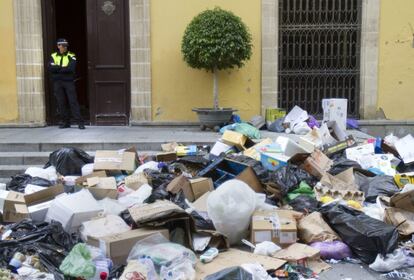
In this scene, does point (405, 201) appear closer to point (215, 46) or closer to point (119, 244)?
point (119, 244)

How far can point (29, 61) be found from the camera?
10242 mm

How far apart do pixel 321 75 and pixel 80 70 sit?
23.3ft

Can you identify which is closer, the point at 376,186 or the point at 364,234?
the point at 364,234

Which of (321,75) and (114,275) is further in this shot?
(321,75)

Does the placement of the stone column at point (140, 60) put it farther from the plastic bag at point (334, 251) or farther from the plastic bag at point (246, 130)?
the plastic bag at point (334, 251)

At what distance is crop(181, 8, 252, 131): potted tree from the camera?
9086mm

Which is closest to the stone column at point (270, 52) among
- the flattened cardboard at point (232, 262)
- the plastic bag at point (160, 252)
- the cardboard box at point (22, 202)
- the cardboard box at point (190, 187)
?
the cardboard box at point (190, 187)

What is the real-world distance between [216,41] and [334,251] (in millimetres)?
5244

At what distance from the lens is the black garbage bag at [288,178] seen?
235 inches

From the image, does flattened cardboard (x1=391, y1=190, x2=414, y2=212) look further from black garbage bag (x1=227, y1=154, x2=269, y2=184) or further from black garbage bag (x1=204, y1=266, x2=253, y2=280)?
black garbage bag (x1=204, y1=266, x2=253, y2=280)

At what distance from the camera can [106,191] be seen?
599 centimetres

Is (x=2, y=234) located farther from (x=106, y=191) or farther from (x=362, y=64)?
→ (x=362, y=64)

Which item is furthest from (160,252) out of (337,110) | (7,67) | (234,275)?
(7,67)

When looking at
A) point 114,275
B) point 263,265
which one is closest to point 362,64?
point 263,265
